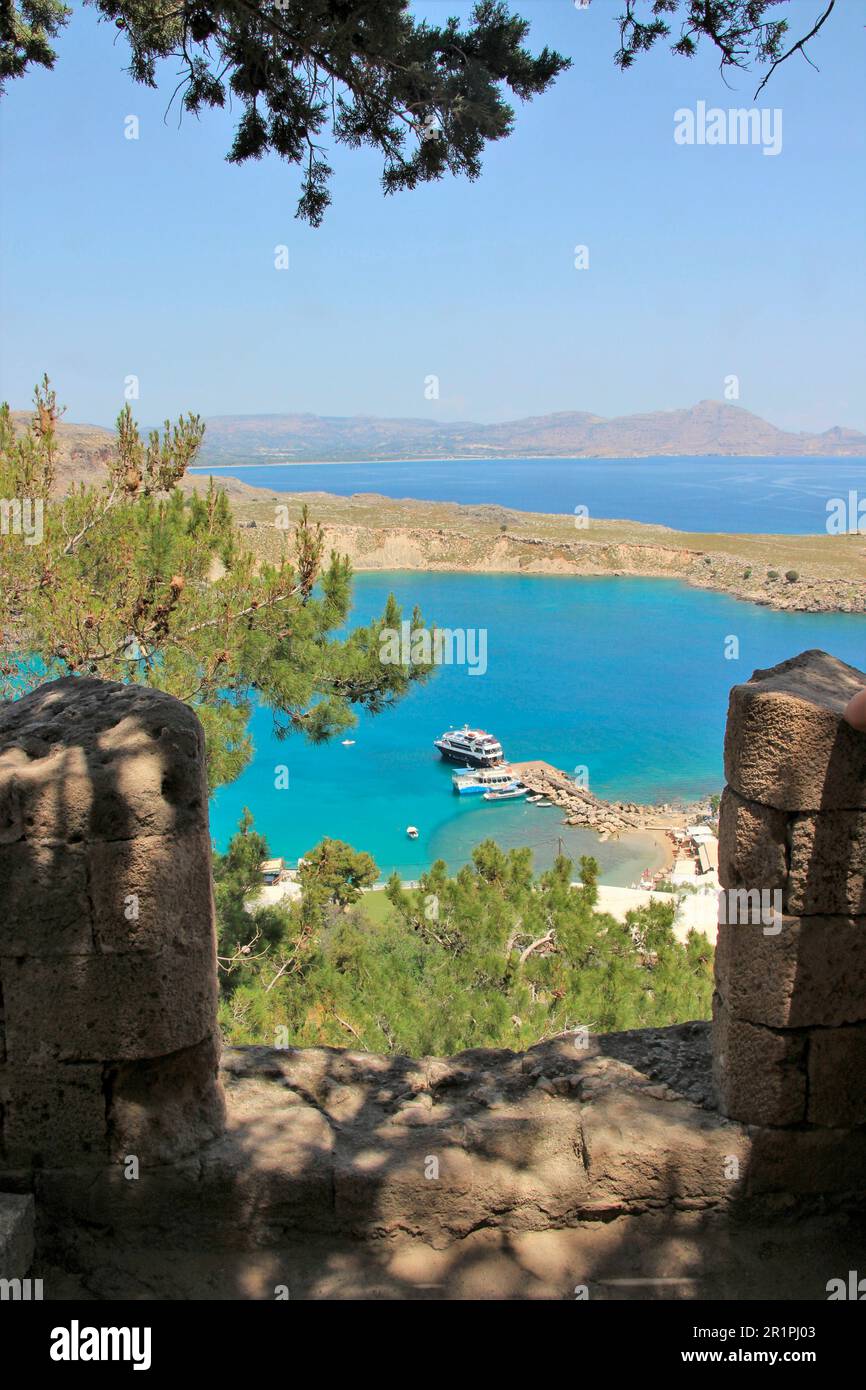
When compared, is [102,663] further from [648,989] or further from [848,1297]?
[848,1297]

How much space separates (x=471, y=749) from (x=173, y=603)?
34275 millimetres

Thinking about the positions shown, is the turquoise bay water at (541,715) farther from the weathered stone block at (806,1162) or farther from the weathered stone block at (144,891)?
the weathered stone block at (144,891)

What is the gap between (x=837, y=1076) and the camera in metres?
3.61

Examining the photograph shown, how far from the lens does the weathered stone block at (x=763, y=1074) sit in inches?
142

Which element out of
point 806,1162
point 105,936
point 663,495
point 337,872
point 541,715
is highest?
point 663,495

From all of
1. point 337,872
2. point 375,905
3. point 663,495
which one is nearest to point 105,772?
point 337,872

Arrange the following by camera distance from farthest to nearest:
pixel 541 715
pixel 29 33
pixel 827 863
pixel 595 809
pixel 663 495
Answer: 1. pixel 663 495
2. pixel 541 715
3. pixel 595 809
4. pixel 29 33
5. pixel 827 863

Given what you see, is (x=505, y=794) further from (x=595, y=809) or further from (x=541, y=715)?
(x=541, y=715)

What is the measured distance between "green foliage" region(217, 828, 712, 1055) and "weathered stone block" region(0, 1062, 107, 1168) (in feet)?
14.1

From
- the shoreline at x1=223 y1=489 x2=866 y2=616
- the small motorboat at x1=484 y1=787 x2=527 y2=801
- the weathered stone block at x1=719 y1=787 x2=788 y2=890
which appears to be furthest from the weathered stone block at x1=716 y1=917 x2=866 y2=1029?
the shoreline at x1=223 y1=489 x2=866 y2=616

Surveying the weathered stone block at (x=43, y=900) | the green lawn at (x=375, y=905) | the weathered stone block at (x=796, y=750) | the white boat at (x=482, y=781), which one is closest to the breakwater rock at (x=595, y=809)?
the white boat at (x=482, y=781)

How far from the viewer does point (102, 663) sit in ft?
31.3

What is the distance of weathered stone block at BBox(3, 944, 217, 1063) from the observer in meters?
3.40

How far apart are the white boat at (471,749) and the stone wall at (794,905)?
3950 cm
